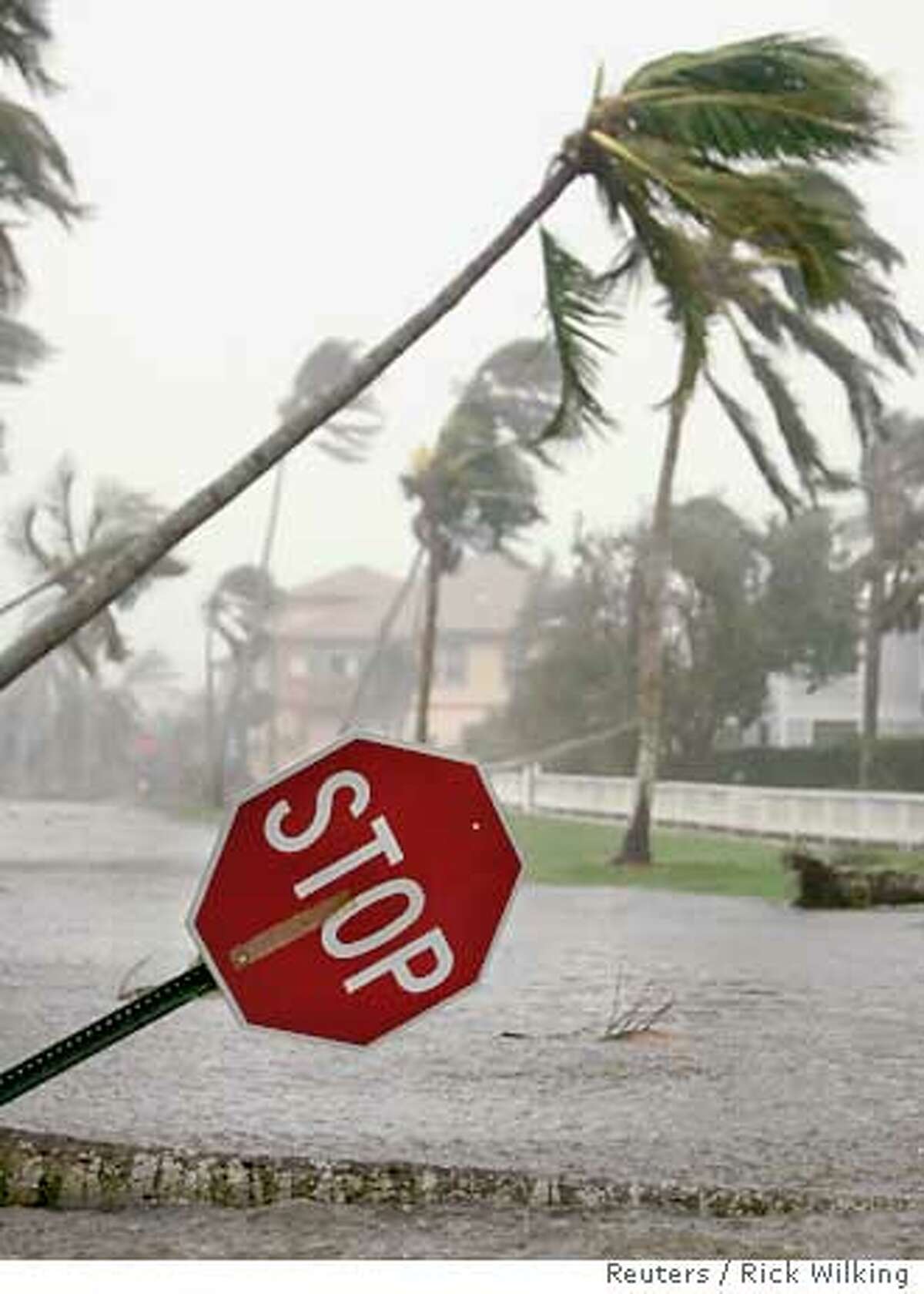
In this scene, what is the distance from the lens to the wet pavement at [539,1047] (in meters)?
3.10

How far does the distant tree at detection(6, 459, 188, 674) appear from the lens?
12.1ft

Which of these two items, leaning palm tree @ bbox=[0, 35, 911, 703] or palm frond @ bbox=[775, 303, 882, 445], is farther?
palm frond @ bbox=[775, 303, 882, 445]

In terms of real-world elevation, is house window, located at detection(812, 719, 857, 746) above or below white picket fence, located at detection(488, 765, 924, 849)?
above


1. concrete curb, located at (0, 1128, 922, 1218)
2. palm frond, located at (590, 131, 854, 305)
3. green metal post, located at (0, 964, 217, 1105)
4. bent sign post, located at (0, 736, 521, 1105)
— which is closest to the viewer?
bent sign post, located at (0, 736, 521, 1105)

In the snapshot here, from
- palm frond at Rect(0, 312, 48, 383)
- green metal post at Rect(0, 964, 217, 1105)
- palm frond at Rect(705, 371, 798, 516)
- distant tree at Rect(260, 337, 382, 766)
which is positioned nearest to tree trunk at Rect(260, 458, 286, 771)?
distant tree at Rect(260, 337, 382, 766)

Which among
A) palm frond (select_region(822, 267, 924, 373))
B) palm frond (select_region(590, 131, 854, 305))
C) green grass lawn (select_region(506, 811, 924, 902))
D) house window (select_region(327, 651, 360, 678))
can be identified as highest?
palm frond (select_region(590, 131, 854, 305))

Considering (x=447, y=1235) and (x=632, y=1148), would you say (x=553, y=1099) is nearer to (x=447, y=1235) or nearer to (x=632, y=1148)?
(x=632, y=1148)

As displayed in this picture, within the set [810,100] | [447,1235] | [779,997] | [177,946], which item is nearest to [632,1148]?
[447,1235]

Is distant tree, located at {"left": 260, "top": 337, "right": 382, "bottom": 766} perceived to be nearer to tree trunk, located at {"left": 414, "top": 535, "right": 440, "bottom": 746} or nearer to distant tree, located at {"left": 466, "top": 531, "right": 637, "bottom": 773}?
tree trunk, located at {"left": 414, "top": 535, "right": 440, "bottom": 746}

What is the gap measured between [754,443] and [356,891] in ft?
6.56

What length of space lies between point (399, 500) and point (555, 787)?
25.6 inches

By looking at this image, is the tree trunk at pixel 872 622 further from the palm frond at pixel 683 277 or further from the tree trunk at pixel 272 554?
the tree trunk at pixel 272 554

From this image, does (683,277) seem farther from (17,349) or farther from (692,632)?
(17,349)

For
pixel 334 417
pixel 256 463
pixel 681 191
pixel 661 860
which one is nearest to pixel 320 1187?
pixel 256 463
